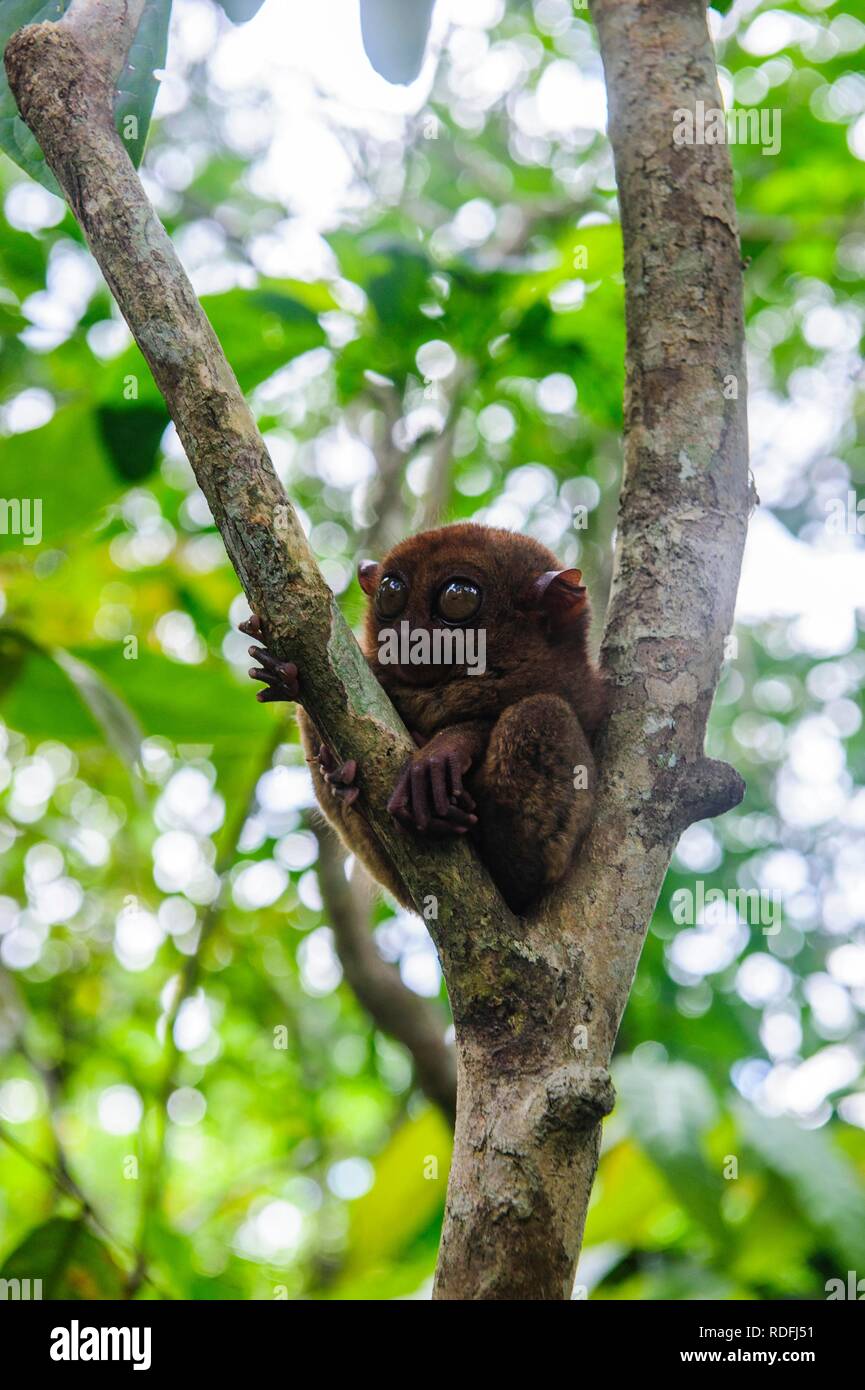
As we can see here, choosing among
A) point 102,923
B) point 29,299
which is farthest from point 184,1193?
point 29,299

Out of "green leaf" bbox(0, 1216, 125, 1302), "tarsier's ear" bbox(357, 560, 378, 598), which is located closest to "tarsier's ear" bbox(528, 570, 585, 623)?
"tarsier's ear" bbox(357, 560, 378, 598)

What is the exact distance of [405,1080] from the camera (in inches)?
293

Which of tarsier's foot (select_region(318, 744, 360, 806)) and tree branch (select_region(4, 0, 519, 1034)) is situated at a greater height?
tree branch (select_region(4, 0, 519, 1034))

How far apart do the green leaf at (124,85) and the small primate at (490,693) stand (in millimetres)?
1031

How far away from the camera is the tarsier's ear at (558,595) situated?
257cm

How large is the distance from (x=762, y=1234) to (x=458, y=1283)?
2444 mm

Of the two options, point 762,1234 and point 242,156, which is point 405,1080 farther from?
point 242,156

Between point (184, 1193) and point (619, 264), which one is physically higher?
point (619, 264)

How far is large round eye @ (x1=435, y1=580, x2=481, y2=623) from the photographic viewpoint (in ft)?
8.38

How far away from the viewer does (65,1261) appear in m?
2.84

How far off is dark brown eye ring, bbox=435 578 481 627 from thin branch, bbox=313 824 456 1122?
1575mm

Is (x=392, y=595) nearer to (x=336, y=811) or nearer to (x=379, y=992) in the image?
(x=336, y=811)

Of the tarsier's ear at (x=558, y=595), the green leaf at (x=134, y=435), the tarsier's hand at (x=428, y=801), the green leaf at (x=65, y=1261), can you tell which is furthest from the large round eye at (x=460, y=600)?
the green leaf at (x=65, y=1261)

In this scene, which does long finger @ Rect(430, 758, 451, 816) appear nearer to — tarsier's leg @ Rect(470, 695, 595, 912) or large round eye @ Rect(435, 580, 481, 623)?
tarsier's leg @ Rect(470, 695, 595, 912)
